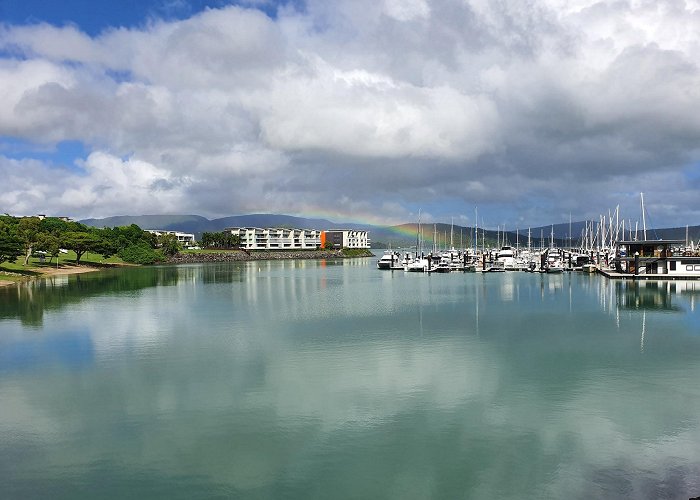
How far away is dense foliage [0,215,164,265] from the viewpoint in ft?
263

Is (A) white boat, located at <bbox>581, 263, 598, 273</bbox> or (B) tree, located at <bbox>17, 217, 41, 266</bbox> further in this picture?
(A) white boat, located at <bbox>581, 263, 598, 273</bbox>

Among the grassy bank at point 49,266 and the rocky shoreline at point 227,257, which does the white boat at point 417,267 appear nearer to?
the grassy bank at point 49,266

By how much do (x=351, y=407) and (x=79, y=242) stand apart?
101486 millimetres

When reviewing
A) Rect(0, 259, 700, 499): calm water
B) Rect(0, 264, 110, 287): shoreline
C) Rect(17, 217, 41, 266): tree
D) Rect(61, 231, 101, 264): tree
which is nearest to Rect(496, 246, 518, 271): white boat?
Rect(0, 259, 700, 499): calm water

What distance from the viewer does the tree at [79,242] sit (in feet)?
342

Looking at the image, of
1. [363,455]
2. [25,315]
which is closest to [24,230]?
[25,315]

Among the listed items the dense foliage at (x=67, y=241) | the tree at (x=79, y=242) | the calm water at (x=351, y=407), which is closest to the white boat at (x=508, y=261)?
the calm water at (x=351, y=407)

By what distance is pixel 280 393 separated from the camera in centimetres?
2231

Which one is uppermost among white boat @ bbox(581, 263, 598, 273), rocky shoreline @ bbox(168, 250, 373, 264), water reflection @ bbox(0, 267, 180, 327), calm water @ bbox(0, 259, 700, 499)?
rocky shoreline @ bbox(168, 250, 373, 264)

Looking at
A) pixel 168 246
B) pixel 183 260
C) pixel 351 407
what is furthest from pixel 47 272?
pixel 351 407

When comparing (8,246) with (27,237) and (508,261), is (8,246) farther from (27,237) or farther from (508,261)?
(508,261)

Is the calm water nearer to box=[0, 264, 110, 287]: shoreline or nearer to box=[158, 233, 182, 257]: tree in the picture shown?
box=[0, 264, 110, 287]: shoreline

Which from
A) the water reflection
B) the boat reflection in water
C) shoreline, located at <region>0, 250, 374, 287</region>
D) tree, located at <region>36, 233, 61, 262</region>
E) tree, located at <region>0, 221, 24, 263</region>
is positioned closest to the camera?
the water reflection

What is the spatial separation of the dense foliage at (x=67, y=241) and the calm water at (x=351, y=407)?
1724 inches
